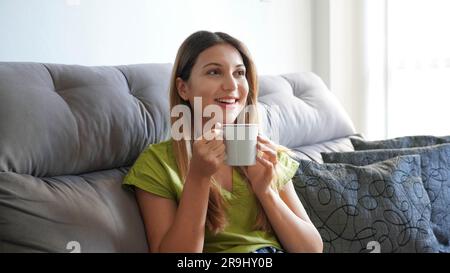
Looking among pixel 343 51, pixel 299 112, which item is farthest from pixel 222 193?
pixel 343 51

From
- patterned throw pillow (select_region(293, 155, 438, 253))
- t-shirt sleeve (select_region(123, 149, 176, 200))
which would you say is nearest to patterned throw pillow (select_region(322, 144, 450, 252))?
patterned throw pillow (select_region(293, 155, 438, 253))

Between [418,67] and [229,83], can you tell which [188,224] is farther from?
[418,67]

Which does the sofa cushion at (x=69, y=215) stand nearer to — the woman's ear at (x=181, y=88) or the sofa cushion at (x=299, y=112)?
the woman's ear at (x=181, y=88)

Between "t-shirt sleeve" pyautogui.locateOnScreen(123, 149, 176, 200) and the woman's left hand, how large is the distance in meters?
0.22

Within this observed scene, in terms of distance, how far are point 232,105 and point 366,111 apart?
1.94 m

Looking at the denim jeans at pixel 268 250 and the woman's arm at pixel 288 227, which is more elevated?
the woman's arm at pixel 288 227

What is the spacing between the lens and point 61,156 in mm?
1345

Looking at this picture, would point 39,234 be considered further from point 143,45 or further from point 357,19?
point 357,19

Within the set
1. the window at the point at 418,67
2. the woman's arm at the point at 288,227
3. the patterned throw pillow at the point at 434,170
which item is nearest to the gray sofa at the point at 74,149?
the woman's arm at the point at 288,227

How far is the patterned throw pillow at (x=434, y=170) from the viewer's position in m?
1.89

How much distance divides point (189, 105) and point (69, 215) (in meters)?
0.47

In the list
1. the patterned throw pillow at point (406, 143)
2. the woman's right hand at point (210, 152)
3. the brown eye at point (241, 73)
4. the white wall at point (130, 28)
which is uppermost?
the white wall at point (130, 28)

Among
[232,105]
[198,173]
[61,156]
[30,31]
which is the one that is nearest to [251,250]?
[198,173]

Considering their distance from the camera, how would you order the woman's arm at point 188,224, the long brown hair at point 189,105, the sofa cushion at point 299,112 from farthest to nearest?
the sofa cushion at point 299,112 < the long brown hair at point 189,105 < the woman's arm at point 188,224
